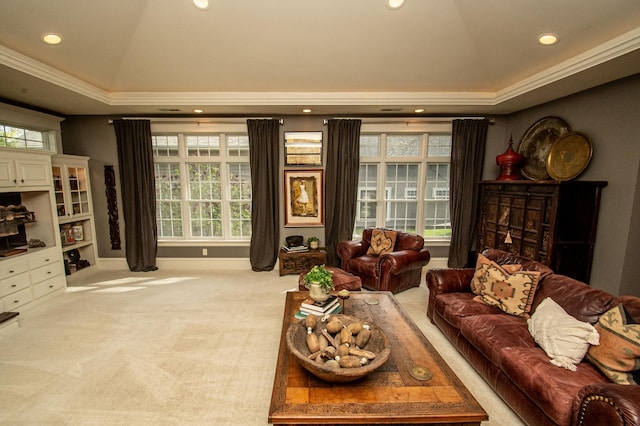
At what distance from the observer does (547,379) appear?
1.60 meters

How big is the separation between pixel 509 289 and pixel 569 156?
2.25 metres

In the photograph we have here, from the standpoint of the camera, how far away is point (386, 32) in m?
2.87

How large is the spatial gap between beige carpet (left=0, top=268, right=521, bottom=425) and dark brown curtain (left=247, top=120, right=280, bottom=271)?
3.01ft

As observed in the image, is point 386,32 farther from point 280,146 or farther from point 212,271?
point 212,271

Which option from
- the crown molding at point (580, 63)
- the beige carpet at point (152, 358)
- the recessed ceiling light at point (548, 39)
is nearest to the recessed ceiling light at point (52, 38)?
the beige carpet at point (152, 358)

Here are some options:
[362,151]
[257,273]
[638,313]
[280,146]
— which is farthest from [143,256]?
[638,313]

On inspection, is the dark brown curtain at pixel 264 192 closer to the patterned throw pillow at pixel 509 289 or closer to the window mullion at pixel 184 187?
the window mullion at pixel 184 187

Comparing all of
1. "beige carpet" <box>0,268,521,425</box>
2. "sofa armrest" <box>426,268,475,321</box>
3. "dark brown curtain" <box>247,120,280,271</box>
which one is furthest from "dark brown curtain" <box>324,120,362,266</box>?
"sofa armrest" <box>426,268,475,321</box>

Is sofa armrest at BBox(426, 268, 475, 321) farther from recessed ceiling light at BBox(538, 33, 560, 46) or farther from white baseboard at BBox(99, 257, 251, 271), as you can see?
white baseboard at BBox(99, 257, 251, 271)

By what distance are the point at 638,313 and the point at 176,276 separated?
513 cm

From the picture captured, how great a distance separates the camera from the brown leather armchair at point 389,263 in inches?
141

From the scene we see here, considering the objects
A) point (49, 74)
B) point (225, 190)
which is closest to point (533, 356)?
point (225, 190)

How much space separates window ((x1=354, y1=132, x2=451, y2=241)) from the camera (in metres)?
4.77

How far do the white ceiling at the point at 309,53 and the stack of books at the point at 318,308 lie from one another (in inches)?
107
